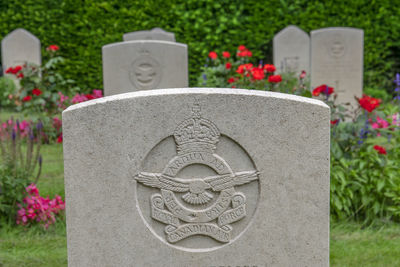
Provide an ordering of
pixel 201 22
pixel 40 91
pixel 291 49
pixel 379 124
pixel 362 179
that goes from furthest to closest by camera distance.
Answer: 1. pixel 201 22
2. pixel 291 49
3. pixel 40 91
4. pixel 379 124
5. pixel 362 179

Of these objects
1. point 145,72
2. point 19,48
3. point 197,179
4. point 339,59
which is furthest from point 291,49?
point 197,179

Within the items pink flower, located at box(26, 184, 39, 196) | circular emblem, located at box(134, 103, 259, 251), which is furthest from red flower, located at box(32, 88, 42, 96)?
circular emblem, located at box(134, 103, 259, 251)

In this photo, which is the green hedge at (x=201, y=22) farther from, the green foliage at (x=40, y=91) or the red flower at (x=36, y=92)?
the red flower at (x=36, y=92)

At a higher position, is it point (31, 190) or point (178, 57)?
point (178, 57)

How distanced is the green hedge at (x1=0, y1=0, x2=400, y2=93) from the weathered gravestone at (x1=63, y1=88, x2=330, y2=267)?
7.35m

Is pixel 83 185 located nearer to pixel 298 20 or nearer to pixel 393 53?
pixel 298 20

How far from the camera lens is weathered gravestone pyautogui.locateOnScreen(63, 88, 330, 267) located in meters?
1.92

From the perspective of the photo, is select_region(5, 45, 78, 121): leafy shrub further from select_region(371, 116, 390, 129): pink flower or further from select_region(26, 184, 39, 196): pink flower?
select_region(371, 116, 390, 129): pink flower

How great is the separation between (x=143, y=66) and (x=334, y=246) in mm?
3028

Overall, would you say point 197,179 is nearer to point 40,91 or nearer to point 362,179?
point 362,179

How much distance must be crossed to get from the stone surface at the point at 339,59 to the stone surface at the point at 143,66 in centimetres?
236

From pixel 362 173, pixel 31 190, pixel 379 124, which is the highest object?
pixel 379 124

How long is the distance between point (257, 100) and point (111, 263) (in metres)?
0.88

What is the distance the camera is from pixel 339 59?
22.8 ft
